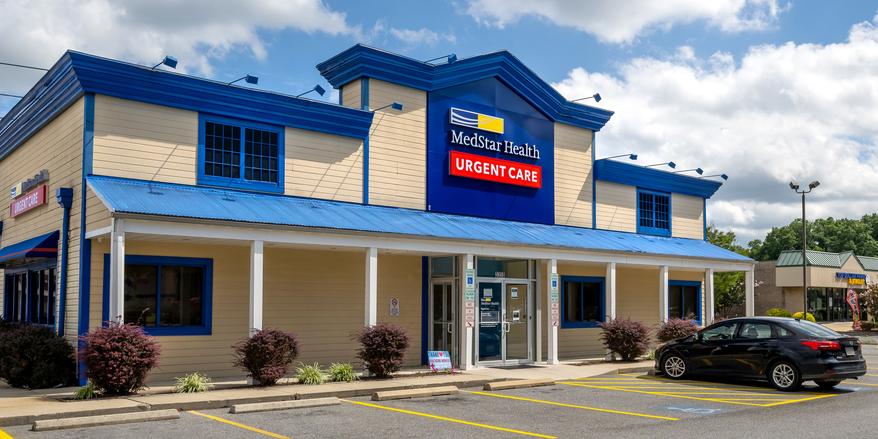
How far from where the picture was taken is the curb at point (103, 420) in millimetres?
10947

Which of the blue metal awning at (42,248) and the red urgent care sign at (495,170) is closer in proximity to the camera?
the blue metal awning at (42,248)

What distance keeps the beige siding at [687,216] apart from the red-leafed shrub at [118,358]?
20.6 metres

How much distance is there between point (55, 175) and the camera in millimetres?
17562

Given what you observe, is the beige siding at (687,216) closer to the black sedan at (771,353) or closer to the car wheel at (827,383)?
the black sedan at (771,353)

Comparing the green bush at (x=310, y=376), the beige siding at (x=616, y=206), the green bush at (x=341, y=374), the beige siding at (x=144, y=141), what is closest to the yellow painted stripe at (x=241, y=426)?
the green bush at (x=310, y=376)

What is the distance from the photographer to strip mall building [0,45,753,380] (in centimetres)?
1599

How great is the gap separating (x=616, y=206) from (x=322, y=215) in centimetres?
1270

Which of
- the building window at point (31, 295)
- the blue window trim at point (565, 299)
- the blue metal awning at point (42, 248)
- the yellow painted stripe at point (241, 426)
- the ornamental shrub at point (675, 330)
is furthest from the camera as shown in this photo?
the blue window trim at point (565, 299)

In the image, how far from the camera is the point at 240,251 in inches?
697

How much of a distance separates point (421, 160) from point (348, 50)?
11.2ft

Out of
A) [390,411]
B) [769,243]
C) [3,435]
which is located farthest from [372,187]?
[769,243]

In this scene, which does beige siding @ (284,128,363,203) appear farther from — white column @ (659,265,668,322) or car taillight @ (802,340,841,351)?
car taillight @ (802,340,841,351)

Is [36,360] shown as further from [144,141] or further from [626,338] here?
[626,338]

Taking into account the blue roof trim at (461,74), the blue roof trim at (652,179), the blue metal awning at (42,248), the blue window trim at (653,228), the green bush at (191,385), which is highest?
the blue roof trim at (461,74)
